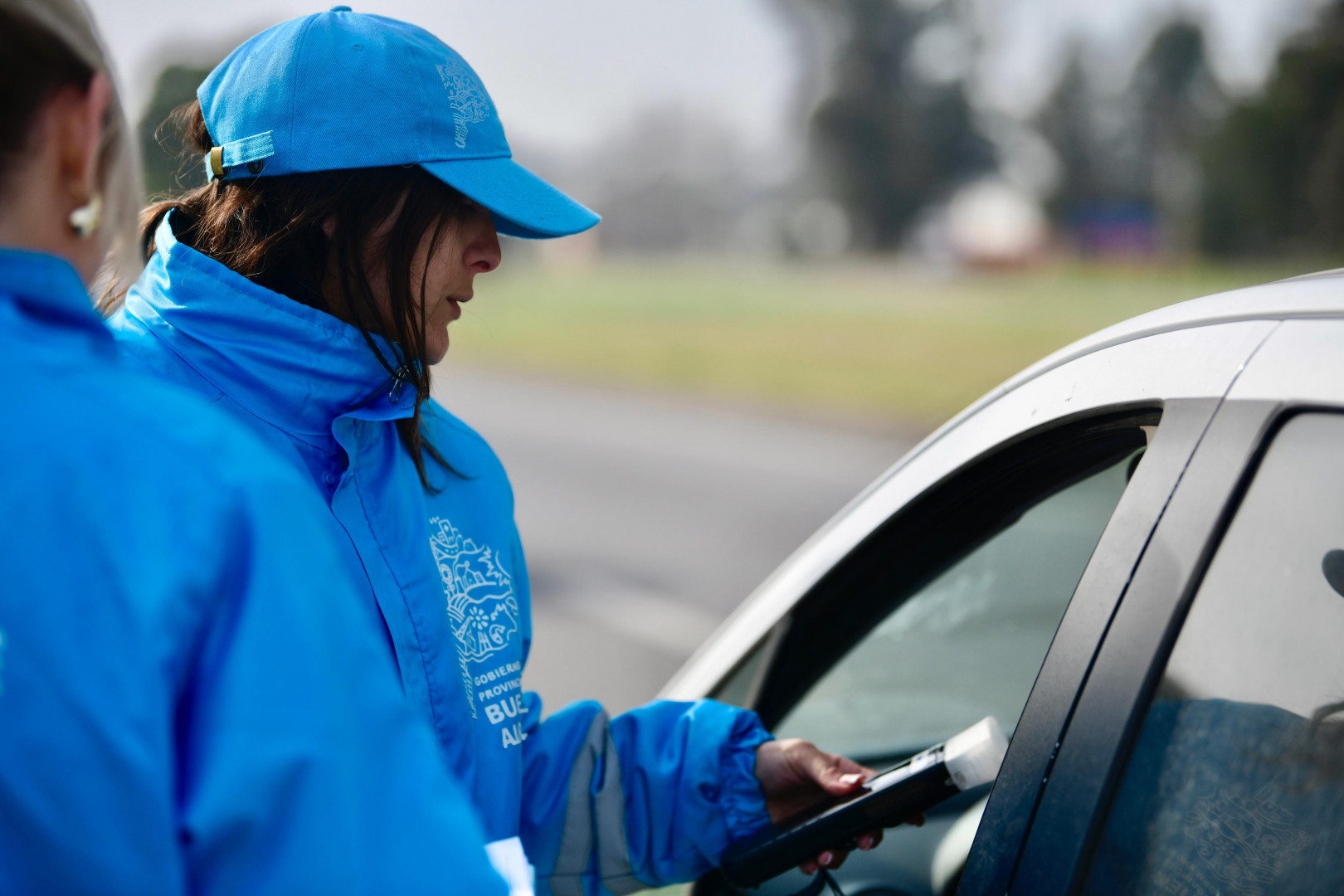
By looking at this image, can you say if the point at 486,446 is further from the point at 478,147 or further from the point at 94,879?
the point at 94,879

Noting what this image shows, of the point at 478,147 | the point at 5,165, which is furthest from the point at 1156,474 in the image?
the point at 5,165

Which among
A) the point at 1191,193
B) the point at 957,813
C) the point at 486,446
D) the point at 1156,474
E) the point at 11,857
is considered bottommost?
the point at 11,857

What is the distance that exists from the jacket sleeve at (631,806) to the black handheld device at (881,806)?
0.16 ft

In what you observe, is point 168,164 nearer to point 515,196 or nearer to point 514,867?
point 515,196

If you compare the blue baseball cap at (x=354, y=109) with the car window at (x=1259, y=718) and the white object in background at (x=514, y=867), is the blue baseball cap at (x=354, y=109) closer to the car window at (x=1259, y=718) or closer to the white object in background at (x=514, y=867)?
the white object in background at (x=514, y=867)

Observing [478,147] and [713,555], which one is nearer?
[478,147]

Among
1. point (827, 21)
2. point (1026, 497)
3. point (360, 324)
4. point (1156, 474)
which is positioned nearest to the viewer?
point (1156, 474)

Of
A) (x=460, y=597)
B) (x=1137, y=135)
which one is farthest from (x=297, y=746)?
(x=1137, y=135)

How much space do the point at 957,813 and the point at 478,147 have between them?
125cm

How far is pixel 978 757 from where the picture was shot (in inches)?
50.6

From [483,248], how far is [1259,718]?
107cm

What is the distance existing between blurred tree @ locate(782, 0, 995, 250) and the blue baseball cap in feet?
170

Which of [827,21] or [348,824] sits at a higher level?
[827,21]

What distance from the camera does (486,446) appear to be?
1605 millimetres
